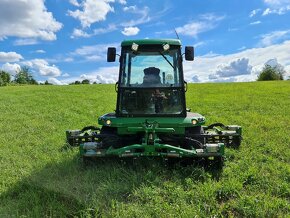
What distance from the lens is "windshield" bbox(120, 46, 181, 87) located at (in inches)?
311

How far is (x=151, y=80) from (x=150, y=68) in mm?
267

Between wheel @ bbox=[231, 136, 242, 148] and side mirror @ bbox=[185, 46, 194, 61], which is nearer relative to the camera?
side mirror @ bbox=[185, 46, 194, 61]

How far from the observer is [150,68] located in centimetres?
793

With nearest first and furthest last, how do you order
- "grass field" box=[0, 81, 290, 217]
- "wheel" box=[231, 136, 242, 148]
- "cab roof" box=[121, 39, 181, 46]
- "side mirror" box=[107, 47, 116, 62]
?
1. "grass field" box=[0, 81, 290, 217]
2. "side mirror" box=[107, 47, 116, 62]
3. "cab roof" box=[121, 39, 181, 46]
4. "wheel" box=[231, 136, 242, 148]

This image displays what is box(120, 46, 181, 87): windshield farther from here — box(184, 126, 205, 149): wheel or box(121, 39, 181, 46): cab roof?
box(184, 126, 205, 149): wheel

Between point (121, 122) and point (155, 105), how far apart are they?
2.89 ft

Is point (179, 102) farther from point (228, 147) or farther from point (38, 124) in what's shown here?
point (38, 124)

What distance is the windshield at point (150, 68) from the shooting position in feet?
25.9

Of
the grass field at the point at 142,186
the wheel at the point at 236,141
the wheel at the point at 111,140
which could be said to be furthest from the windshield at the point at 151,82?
the wheel at the point at 236,141

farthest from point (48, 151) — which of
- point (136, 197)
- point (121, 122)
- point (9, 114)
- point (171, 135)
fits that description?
point (9, 114)

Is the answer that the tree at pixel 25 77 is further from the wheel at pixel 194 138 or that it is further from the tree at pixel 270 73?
the wheel at pixel 194 138

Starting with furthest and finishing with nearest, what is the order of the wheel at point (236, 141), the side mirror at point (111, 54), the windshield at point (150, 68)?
the wheel at point (236, 141) < the windshield at point (150, 68) < the side mirror at point (111, 54)

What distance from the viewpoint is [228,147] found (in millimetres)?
9164

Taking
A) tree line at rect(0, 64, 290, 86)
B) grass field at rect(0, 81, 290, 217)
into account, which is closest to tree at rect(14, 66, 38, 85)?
tree line at rect(0, 64, 290, 86)
